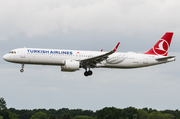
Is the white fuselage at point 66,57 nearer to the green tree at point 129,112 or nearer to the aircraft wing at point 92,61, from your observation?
the aircraft wing at point 92,61

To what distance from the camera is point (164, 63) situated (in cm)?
7269

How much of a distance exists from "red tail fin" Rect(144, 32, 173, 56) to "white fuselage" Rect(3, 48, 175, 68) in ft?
11.5

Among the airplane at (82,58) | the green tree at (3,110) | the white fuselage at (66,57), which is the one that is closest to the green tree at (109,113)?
the green tree at (3,110)

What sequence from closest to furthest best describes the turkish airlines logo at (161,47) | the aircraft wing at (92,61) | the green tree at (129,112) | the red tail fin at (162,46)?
the aircraft wing at (92,61) → the red tail fin at (162,46) → the turkish airlines logo at (161,47) → the green tree at (129,112)

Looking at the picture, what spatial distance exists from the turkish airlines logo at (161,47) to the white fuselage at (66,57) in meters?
3.76

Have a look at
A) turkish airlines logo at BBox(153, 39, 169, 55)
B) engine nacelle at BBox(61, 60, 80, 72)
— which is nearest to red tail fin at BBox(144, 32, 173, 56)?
turkish airlines logo at BBox(153, 39, 169, 55)

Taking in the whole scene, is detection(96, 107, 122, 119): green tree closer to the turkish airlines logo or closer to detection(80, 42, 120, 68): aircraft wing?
the turkish airlines logo

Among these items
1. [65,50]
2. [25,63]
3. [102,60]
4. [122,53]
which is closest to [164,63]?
[122,53]

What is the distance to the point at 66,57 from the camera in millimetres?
65812

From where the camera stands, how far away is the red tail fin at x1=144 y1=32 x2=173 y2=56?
74.9 metres

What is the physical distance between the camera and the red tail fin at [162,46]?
74938mm

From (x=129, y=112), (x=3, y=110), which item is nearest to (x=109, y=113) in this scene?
(x=129, y=112)

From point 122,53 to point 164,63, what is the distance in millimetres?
9592

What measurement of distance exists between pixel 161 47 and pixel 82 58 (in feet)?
63.8
